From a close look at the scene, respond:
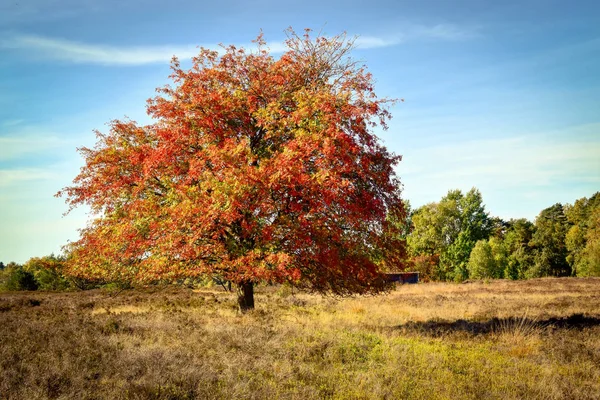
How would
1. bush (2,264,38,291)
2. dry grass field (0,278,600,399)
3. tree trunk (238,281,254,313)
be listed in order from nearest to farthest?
dry grass field (0,278,600,399) < tree trunk (238,281,254,313) < bush (2,264,38,291)

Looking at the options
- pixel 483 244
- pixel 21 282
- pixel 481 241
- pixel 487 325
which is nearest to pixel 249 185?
pixel 487 325

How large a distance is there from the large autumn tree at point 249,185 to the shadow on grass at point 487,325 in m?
2.37

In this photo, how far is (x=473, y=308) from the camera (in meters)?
22.2

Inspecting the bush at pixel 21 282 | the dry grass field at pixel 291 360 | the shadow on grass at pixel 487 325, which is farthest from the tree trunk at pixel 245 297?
the bush at pixel 21 282

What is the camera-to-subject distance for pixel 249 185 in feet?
38.9

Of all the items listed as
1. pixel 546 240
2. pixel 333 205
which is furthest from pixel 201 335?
pixel 546 240

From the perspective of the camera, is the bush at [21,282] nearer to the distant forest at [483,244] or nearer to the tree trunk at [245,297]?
the distant forest at [483,244]

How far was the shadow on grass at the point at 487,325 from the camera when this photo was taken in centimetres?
1426

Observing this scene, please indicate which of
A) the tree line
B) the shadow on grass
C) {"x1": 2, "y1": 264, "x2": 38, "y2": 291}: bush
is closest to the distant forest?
the tree line

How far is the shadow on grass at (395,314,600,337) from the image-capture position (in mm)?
14258

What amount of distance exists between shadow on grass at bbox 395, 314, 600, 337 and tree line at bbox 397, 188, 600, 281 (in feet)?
159

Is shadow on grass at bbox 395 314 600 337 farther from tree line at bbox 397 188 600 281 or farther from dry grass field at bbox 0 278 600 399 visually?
tree line at bbox 397 188 600 281

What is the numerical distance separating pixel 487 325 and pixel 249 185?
10393mm

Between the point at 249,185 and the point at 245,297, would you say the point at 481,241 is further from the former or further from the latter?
the point at 249,185
